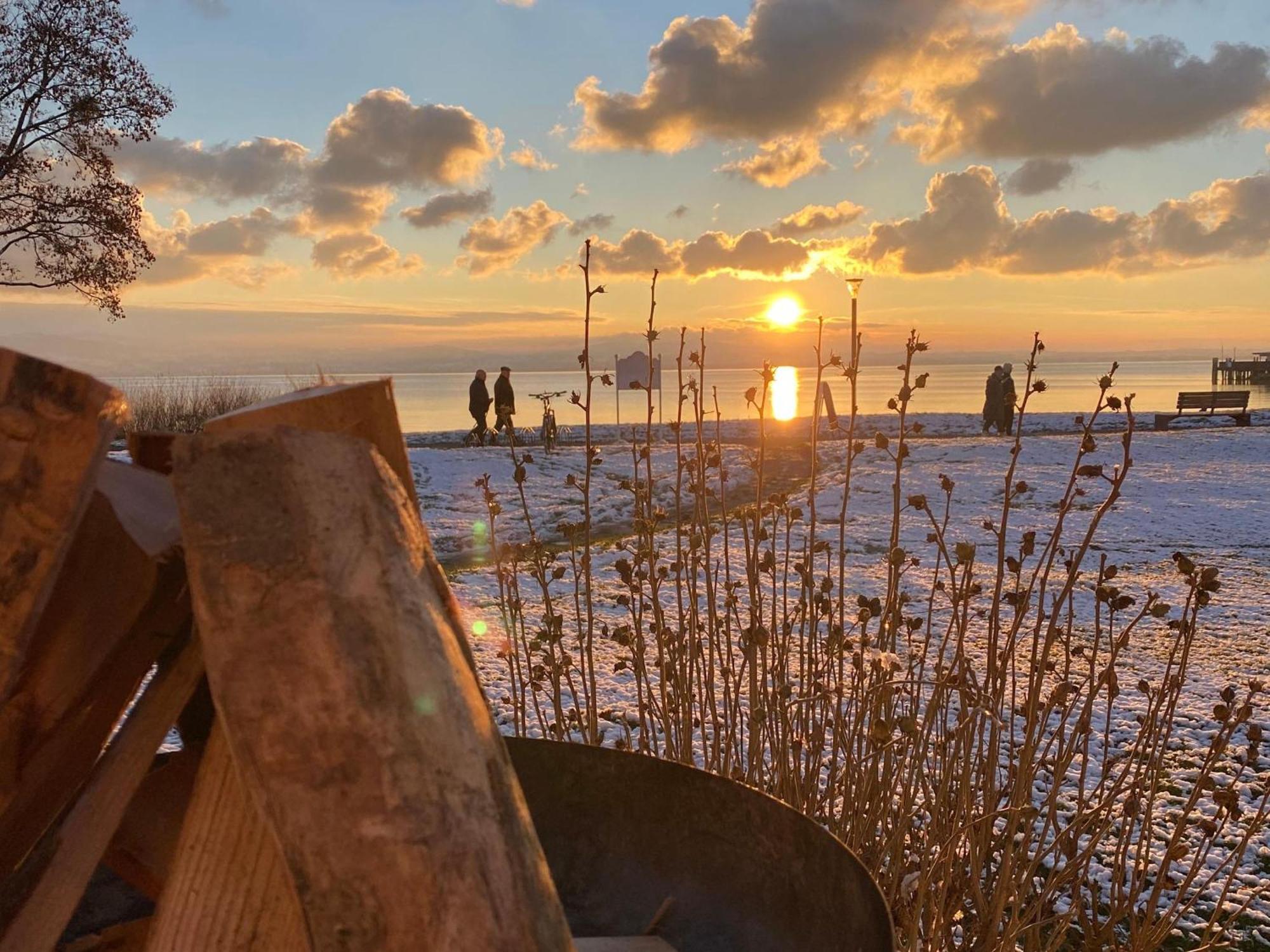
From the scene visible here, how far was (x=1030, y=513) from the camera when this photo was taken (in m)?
9.29

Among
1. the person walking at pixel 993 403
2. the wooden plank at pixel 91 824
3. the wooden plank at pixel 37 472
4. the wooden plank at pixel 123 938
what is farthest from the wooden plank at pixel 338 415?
the person walking at pixel 993 403

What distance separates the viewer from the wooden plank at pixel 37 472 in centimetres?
96

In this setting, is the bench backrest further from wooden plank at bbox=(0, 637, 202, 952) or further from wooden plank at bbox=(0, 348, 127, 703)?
wooden plank at bbox=(0, 348, 127, 703)

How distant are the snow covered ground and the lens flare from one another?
30.1 feet

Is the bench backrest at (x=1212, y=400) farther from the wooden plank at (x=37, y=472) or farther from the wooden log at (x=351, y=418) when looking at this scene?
the wooden plank at (x=37, y=472)

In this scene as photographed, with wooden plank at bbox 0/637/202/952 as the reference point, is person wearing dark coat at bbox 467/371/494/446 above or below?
above

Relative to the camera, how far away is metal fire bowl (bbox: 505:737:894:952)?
123 centimetres

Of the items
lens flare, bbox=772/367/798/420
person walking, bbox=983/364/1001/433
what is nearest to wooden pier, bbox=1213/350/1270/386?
lens flare, bbox=772/367/798/420

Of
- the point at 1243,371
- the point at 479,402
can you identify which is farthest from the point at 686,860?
the point at 1243,371

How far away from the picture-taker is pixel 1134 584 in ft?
20.9

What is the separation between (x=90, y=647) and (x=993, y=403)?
61.1 feet

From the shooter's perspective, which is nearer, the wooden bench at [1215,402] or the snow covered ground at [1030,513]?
the snow covered ground at [1030,513]

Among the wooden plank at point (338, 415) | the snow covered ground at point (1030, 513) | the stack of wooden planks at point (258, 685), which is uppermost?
the wooden plank at point (338, 415)

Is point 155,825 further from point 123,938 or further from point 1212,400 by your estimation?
point 1212,400
